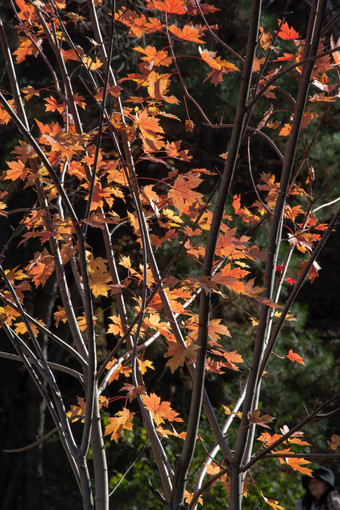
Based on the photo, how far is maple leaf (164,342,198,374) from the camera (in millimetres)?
1096

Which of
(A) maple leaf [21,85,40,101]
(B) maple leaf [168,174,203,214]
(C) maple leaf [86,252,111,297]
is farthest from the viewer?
(A) maple leaf [21,85,40,101]

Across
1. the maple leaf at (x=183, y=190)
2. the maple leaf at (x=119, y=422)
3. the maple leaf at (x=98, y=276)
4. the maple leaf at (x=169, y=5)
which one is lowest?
the maple leaf at (x=119, y=422)

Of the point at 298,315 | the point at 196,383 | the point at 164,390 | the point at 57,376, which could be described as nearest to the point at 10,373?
the point at 57,376

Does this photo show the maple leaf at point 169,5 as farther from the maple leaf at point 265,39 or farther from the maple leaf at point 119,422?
the maple leaf at point 119,422

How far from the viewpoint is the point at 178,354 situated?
1.14m

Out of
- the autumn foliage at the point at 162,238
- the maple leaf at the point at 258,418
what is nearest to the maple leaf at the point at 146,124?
the autumn foliage at the point at 162,238

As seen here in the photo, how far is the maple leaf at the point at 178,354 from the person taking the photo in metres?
1.10

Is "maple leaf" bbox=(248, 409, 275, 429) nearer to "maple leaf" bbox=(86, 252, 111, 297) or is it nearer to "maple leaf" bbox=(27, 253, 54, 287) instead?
"maple leaf" bbox=(86, 252, 111, 297)

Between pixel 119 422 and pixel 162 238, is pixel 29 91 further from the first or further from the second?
pixel 119 422

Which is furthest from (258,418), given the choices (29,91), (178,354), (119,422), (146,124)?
(29,91)

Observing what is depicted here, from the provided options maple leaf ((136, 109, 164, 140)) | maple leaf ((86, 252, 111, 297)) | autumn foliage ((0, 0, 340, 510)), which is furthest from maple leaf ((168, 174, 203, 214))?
maple leaf ((86, 252, 111, 297))

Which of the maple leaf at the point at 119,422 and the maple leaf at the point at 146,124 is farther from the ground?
the maple leaf at the point at 146,124

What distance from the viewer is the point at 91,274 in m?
1.38

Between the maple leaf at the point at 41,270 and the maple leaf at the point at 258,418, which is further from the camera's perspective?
the maple leaf at the point at 41,270
